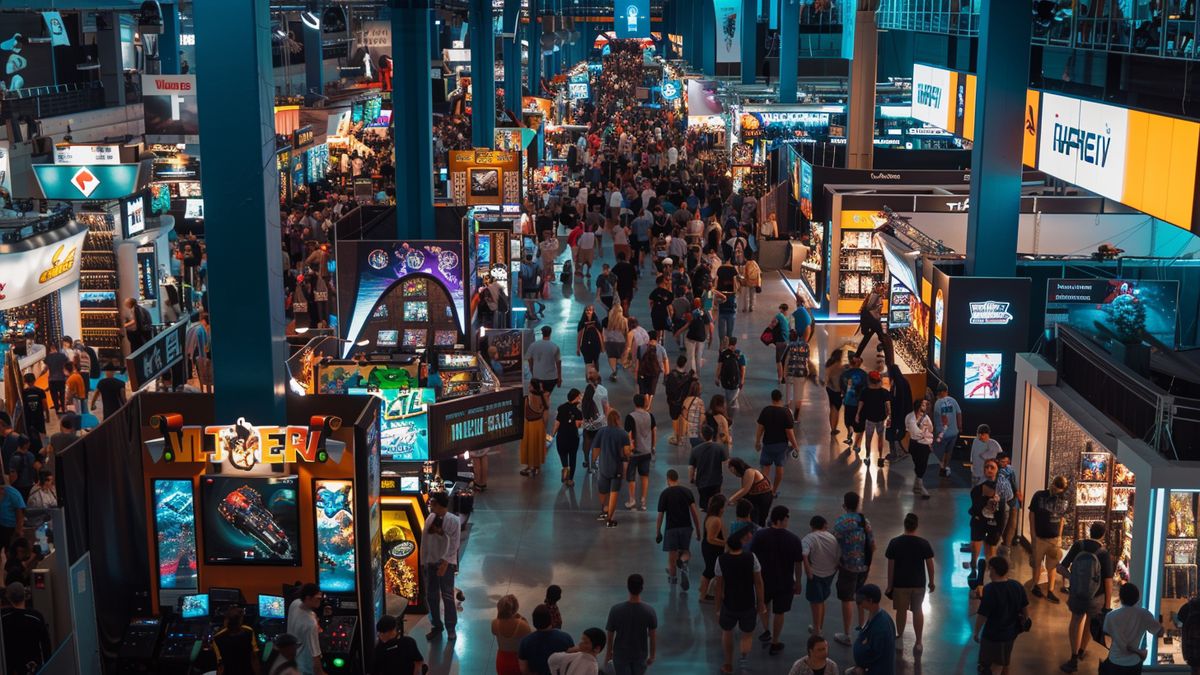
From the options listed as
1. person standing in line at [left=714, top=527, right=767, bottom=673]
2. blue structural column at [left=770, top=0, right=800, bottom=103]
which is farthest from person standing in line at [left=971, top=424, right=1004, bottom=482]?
blue structural column at [left=770, top=0, right=800, bottom=103]

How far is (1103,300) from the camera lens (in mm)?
16031

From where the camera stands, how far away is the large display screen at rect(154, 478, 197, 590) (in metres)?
9.84

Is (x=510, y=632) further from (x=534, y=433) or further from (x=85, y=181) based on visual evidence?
(x=85, y=181)

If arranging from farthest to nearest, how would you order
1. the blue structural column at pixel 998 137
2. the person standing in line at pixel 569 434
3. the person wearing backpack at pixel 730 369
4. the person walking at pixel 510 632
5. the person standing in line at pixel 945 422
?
the person wearing backpack at pixel 730 369 < the blue structural column at pixel 998 137 < the person standing in line at pixel 569 434 < the person standing in line at pixel 945 422 < the person walking at pixel 510 632

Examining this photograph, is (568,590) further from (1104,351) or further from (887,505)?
(1104,351)

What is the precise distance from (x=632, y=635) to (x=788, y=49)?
1303 inches

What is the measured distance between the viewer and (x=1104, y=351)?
11.8 m

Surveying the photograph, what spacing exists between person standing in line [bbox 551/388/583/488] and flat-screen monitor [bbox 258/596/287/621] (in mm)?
4975

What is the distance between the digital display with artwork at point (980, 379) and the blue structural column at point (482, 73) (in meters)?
16.3

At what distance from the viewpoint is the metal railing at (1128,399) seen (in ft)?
32.8

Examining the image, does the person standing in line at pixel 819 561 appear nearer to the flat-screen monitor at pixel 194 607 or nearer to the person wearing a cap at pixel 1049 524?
the person wearing a cap at pixel 1049 524

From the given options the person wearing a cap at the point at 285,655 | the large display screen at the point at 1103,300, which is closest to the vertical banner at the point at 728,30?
the large display screen at the point at 1103,300

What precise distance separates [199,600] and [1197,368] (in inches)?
328

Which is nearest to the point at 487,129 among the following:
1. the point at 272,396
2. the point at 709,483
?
the point at 709,483
